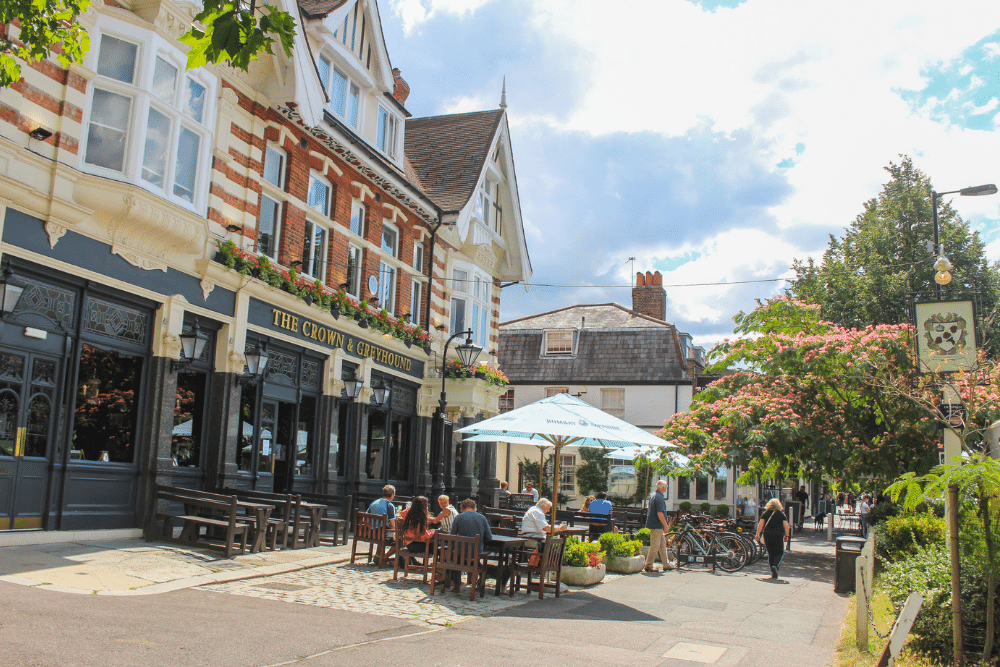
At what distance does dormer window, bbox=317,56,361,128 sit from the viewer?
677 inches

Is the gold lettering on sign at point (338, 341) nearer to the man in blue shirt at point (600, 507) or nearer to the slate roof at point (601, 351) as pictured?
the man in blue shirt at point (600, 507)

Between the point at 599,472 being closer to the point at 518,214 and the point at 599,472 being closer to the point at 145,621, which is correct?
the point at 518,214

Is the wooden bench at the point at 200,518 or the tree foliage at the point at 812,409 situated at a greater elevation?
the tree foliage at the point at 812,409

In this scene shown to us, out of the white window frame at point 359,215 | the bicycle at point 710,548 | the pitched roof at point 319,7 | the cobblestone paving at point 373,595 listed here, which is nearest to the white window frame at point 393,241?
the white window frame at point 359,215

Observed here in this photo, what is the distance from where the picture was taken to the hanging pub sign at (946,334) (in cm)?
1401

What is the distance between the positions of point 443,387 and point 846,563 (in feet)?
35.2

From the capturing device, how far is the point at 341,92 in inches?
705

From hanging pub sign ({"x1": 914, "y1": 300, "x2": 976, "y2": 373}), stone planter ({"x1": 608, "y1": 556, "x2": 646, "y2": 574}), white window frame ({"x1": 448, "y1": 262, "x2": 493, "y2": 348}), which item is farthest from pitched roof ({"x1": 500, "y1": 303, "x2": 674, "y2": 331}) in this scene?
stone planter ({"x1": 608, "y1": 556, "x2": 646, "y2": 574})

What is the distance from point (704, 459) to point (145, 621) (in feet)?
50.7

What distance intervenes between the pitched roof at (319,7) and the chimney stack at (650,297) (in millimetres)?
28011

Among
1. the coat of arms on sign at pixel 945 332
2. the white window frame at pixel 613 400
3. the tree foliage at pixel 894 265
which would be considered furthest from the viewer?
the white window frame at pixel 613 400

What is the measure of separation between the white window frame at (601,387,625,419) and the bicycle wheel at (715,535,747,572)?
22.8m

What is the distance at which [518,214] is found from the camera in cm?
2567

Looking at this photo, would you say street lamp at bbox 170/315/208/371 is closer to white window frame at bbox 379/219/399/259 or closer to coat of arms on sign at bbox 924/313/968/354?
white window frame at bbox 379/219/399/259
